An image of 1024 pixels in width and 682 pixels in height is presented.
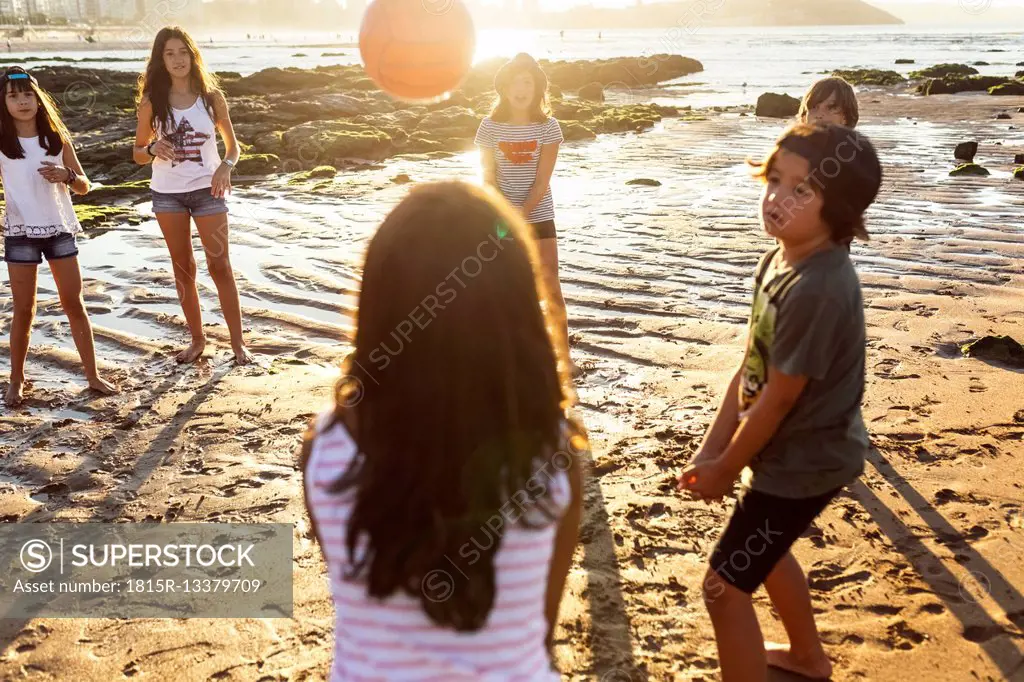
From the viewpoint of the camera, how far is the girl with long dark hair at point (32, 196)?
5.05 m

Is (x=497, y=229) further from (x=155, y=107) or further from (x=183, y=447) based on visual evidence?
(x=155, y=107)

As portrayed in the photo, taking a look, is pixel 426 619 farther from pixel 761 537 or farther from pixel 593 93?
pixel 593 93

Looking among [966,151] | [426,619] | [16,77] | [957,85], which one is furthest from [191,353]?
[957,85]

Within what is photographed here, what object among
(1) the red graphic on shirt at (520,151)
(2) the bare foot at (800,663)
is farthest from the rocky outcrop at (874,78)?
(2) the bare foot at (800,663)

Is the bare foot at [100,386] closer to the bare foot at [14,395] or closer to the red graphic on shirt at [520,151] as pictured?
the bare foot at [14,395]

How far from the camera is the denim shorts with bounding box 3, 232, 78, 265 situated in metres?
5.13

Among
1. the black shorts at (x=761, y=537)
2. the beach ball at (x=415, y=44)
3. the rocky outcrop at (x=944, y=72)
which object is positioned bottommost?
the black shorts at (x=761, y=537)

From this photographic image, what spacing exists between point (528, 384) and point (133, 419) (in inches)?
175

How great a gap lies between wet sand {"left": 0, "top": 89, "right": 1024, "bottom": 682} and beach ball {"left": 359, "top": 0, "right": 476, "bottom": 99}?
1744mm

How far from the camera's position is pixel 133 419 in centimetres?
513

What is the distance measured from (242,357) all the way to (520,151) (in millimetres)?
2609

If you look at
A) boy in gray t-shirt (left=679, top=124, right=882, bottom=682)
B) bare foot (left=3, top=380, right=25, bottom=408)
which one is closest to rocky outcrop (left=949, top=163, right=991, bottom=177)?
boy in gray t-shirt (left=679, top=124, right=882, bottom=682)

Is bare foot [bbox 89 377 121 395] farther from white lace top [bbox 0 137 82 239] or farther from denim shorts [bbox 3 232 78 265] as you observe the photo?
white lace top [bbox 0 137 82 239]

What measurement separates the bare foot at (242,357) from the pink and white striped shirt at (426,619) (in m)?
4.87
